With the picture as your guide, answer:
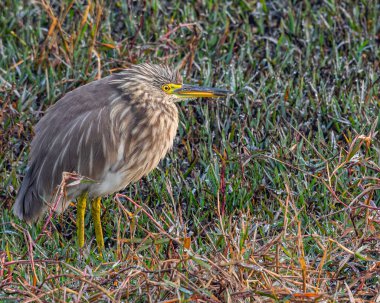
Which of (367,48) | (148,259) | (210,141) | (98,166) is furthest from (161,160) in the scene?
(367,48)

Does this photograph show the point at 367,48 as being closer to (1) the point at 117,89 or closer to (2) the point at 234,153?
(2) the point at 234,153

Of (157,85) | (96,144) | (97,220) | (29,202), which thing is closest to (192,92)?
(157,85)

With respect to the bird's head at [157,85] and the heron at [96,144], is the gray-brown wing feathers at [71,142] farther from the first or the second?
the bird's head at [157,85]

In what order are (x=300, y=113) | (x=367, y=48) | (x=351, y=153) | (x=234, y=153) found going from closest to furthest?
(x=351, y=153) → (x=234, y=153) → (x=300, y=113) → (x=367, y=48)

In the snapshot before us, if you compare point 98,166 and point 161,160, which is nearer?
point 98,166

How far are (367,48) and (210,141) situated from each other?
167 centimetres

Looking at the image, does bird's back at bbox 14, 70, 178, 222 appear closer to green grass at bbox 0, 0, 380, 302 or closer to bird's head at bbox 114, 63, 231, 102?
bird's head at bbox 114, 63, 231, 102

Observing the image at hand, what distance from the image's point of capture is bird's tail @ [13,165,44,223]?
5109mm

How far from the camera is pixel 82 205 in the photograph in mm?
5129

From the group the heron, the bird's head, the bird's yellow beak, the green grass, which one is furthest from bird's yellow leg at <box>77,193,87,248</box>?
the bird's yellow beak

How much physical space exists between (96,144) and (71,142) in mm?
135

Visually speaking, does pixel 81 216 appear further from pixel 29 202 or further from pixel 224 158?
pixel 224 158

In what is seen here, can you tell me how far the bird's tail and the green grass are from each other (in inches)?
3.7

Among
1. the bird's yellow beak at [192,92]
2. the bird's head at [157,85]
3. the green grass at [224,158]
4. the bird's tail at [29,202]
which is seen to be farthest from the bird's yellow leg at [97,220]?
the bird's yellow beak at [192,92]
